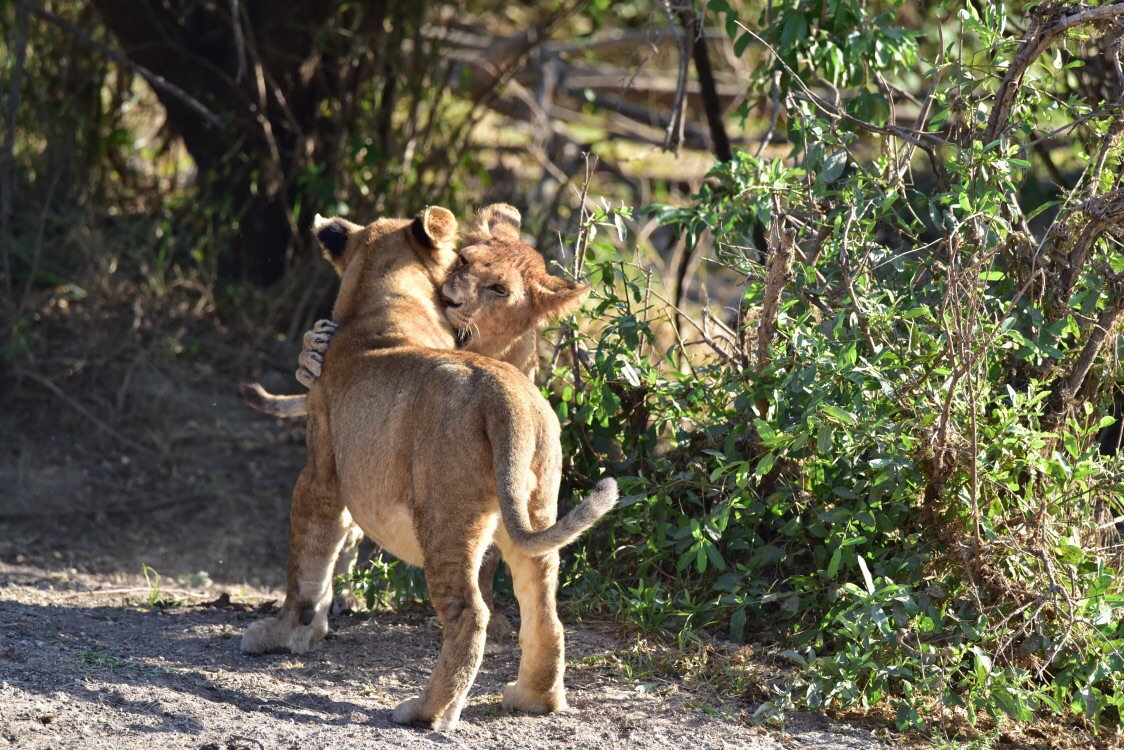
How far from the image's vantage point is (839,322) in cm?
436

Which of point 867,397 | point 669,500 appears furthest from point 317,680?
point 867,397

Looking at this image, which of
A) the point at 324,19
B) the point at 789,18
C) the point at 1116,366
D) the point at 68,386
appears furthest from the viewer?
the point at 324,19

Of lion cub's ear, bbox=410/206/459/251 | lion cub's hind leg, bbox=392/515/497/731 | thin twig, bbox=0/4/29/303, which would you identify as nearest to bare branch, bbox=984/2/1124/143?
lion cub's ear, bbox=410/206/459/251

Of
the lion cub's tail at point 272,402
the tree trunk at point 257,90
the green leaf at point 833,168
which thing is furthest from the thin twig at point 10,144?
the green leaf at point 833,168

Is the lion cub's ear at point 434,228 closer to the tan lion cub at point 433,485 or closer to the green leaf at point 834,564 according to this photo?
the tan lion cub at point 433,485

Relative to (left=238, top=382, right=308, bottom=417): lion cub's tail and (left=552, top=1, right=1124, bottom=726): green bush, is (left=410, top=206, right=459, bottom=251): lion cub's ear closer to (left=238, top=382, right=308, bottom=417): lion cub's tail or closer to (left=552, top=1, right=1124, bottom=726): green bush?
(left=552, top=1, right=1124, bottom=726): green bush

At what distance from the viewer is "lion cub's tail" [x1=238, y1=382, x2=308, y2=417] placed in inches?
190

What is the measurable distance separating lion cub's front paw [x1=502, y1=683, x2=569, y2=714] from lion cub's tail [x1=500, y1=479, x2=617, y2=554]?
1.99 feet

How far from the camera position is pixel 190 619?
5.11 metres

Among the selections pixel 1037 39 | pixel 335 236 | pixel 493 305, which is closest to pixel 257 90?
pixel 335 236

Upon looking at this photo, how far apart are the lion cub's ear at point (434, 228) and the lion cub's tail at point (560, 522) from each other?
1.44m

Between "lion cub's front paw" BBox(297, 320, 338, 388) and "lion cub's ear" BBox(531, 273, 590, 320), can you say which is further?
"lion cub's ear" BBox(531, 273, 590, 320)

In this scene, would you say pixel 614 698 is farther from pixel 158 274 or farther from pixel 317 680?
pixel 158 274

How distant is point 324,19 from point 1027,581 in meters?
5.74
